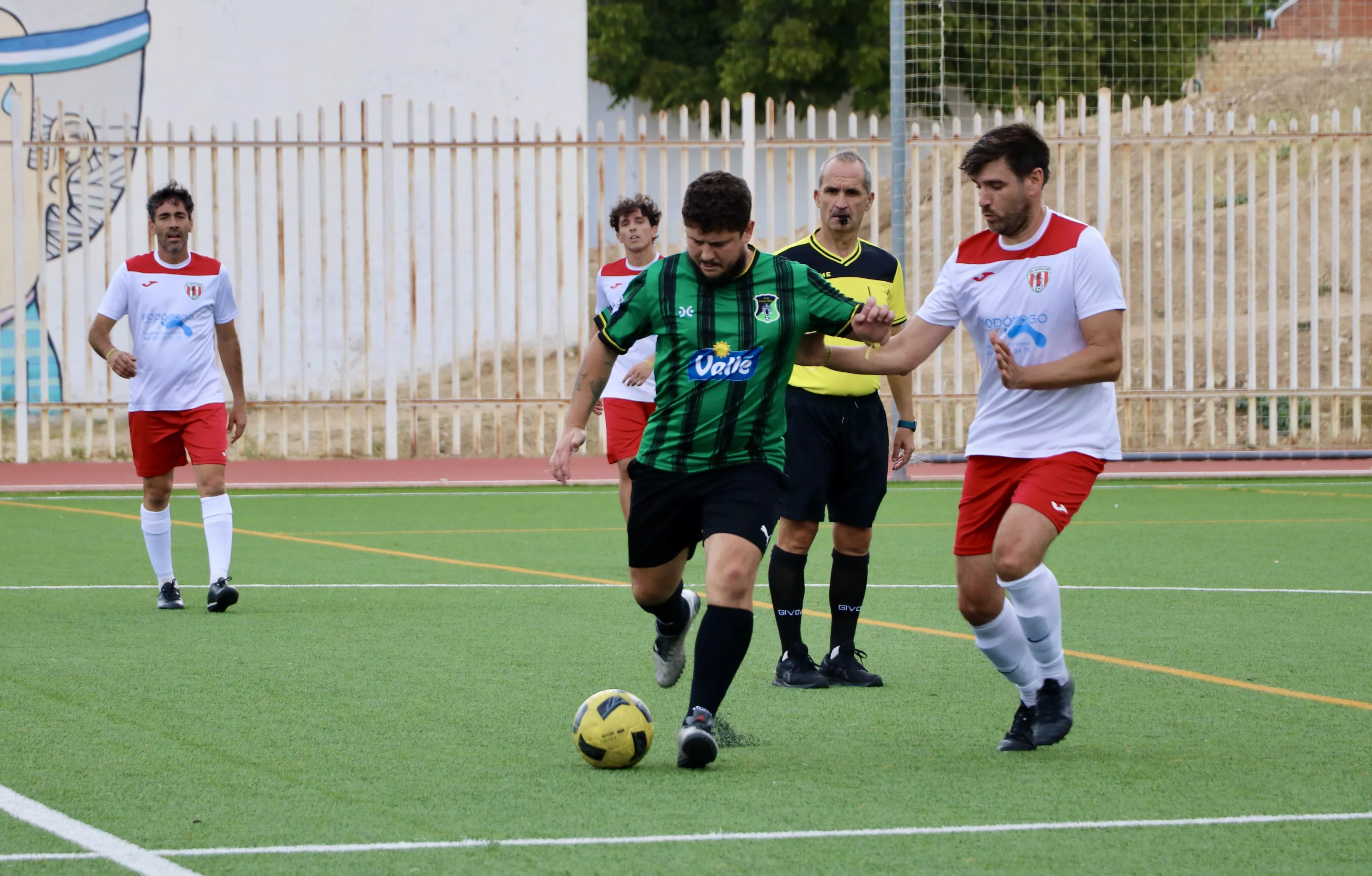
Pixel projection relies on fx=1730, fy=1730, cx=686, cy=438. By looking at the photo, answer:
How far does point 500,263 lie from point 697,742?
51.1 feet

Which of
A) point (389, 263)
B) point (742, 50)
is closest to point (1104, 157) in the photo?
point (389, 263)

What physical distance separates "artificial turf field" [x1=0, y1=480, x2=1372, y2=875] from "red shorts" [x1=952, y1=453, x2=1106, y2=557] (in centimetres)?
68

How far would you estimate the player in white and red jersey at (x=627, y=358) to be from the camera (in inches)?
389

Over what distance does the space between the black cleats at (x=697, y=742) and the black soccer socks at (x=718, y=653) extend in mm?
54

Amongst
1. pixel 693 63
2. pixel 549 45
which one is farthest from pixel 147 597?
pixel 693 63

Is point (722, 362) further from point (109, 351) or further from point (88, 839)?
point (109, 351)

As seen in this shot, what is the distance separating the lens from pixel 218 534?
8.93 m

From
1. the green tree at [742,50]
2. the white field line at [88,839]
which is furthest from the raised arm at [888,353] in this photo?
the green tree at [742,50]

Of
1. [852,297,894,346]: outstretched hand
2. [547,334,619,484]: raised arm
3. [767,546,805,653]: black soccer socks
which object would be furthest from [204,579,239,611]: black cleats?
[852,297,894,346]: outstretched hand

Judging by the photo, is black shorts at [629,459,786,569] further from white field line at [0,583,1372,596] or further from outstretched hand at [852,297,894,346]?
white field line at [0,583,1372,596]

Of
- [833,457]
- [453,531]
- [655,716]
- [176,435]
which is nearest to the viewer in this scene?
[655,716]

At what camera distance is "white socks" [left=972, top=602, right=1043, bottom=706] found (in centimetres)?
568

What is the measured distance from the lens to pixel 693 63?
116 feet

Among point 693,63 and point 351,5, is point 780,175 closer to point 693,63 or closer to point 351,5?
point 693,63
